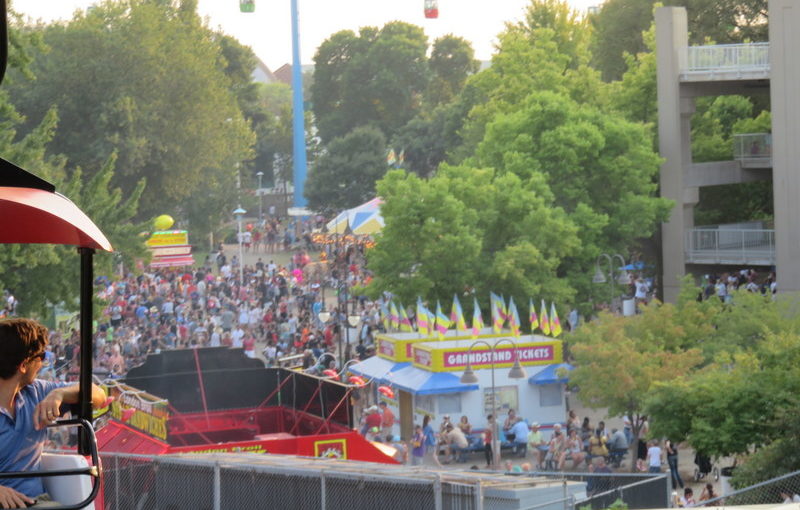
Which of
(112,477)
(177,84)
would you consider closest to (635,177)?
(112,477)

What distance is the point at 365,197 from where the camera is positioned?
86.3 metres

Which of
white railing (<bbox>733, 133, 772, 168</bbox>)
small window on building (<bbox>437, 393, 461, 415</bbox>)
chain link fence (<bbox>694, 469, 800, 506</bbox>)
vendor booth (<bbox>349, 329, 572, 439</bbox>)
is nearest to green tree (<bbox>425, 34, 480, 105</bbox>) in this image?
white railing (<bbox>733, 133, 772, 168</bbox>)

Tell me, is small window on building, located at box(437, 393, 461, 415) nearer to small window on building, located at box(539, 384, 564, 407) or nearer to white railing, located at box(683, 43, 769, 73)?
small window on building, located at box(539, 384, 564, 407)

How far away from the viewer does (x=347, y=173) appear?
86312mm

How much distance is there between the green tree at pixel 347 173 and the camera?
8631 centimetres

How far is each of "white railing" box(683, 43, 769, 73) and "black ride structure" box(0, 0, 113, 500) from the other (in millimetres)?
46317

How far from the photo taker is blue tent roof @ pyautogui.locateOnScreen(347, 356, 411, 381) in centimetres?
3309

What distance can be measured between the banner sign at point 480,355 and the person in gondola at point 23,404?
25.9 m

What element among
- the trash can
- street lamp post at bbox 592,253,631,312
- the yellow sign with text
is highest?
the yellow sign with text

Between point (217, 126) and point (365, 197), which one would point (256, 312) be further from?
point (365, 197)

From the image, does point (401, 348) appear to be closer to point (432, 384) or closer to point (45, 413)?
point (432, 384)

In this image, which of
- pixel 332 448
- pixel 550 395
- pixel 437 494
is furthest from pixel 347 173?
pixel 437 494

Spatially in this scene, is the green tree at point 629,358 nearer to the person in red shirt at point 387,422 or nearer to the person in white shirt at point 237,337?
the person in red shirt at point 387,422

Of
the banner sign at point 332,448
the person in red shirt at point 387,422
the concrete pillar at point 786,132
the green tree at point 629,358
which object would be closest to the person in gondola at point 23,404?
the banner sign at point 332,448
